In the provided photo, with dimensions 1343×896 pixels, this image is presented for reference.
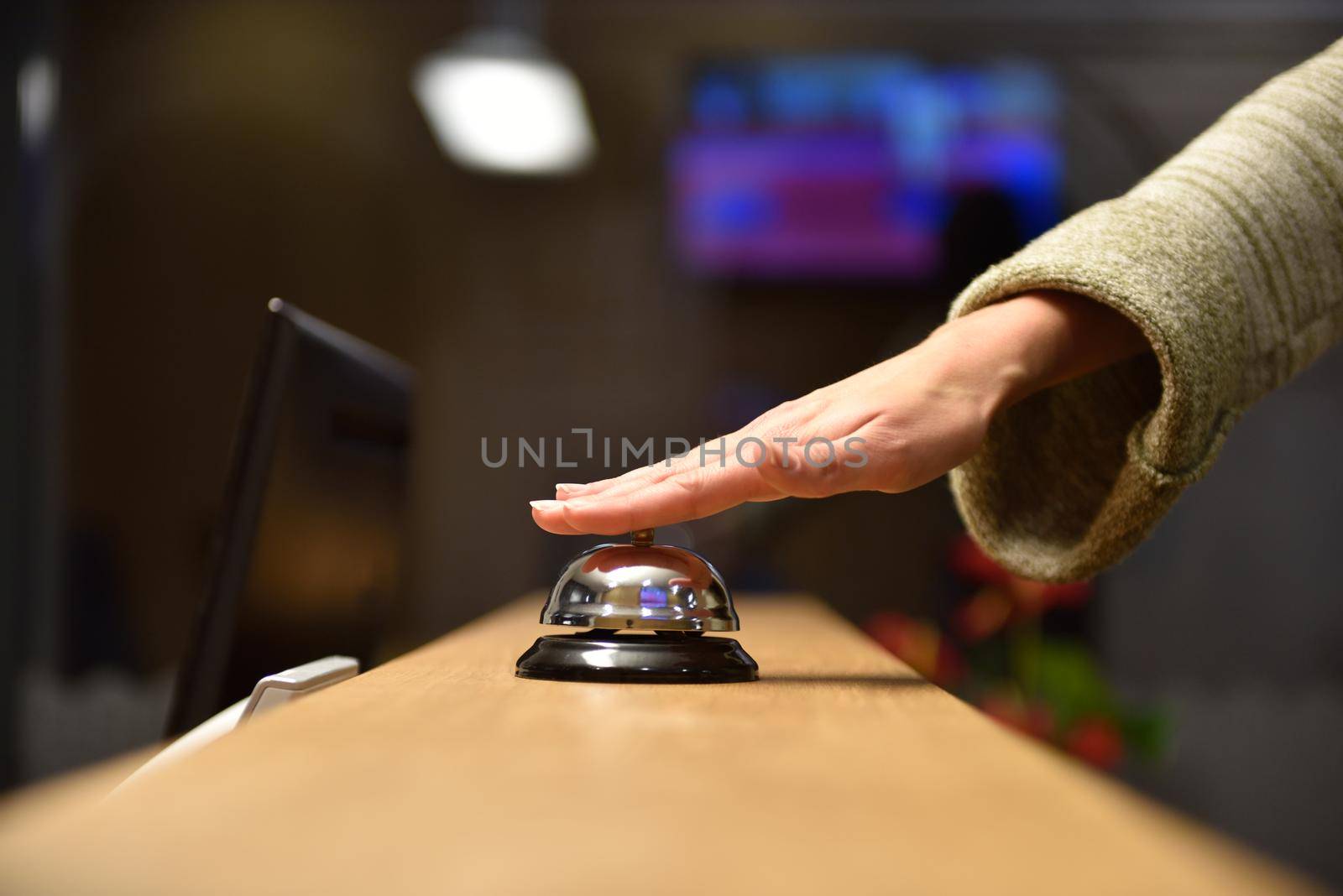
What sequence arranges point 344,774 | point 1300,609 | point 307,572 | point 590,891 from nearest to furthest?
point 590,891 → point 344,774 → point 307,572 → point 1300,609

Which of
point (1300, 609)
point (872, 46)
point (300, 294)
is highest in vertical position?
point (872, 46)

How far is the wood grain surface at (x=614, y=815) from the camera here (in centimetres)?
27

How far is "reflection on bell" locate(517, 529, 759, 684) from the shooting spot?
0.62 meters

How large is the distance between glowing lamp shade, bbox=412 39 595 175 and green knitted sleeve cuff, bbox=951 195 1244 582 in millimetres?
2230

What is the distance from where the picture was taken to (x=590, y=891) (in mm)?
259

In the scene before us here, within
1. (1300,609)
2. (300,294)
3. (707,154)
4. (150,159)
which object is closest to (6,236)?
(150,159)

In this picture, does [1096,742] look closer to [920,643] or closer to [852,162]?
[920,643]

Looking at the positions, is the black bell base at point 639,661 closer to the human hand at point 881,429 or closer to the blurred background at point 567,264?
the human hand at point 881,429

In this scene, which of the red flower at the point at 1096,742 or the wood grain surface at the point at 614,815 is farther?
the red flower at the point at 1096,742

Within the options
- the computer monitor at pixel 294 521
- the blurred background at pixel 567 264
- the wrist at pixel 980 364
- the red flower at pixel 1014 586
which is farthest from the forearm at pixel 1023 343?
the blurred background at pixel 567 264

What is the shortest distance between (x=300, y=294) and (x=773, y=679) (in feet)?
8.14

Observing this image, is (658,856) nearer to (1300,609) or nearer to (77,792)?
(77,792)

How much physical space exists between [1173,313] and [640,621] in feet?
1.14

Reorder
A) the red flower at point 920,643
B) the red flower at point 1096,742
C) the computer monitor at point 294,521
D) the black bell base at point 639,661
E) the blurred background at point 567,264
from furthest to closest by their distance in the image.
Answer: the blurred background at point 567,264, the red flower at point 920,643, the red flower at point 1096,742, the computer monitor at point 294,521, the black bell base at point 639,661
